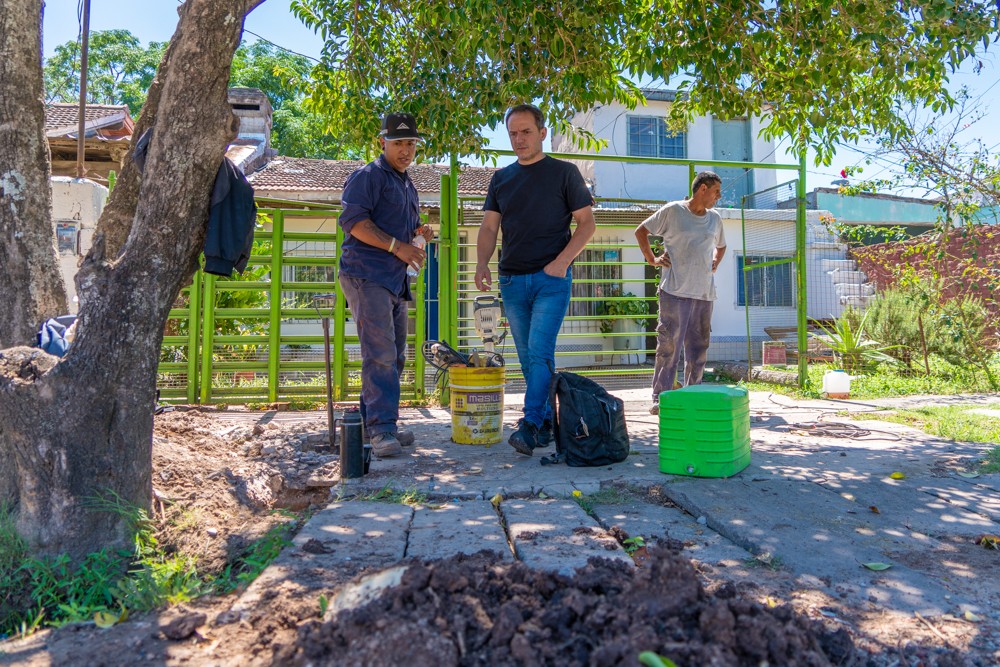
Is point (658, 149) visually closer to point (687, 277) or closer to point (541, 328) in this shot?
point (687, 277)

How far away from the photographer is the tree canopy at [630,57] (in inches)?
198

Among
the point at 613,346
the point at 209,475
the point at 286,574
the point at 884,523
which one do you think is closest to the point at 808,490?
the point at 884,523

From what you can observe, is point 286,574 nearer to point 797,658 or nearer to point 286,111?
point 797,658

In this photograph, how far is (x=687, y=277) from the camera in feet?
19.9

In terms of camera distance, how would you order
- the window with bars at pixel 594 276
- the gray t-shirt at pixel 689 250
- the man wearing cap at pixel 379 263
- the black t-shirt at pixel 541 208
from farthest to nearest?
the window with bars at pixel 594 276
the gray t-shirt at pixel 689 250
the black t-shirt at pixel 541 208
the man wearing cap at pixel 379 263

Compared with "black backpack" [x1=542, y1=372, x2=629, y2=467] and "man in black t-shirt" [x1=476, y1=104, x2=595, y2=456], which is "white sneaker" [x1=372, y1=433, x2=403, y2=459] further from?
"black backpack" [x1=542, y1=372, x2=629, y2=467]

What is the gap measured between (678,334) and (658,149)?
1247 centimetres

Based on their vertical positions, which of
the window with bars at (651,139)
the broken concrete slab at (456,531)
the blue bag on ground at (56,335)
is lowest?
the broken concrete slab at (456,531)

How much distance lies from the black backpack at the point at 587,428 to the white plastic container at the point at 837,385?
178 inches

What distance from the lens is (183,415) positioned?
19.9ft

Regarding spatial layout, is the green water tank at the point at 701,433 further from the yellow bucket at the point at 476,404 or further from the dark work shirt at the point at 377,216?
the dark work shirt at the point at 377,216

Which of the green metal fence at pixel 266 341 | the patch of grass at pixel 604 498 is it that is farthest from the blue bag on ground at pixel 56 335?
the green metal fence at pixel 266 341

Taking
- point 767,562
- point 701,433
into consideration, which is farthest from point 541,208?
point 767,562

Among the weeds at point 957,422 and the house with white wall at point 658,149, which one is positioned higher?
the house with white wall at point 658,149
